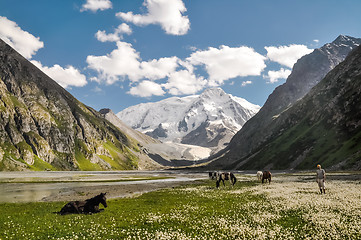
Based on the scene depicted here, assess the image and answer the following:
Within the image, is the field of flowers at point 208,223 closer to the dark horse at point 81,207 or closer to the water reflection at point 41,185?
the dark horse at point 81,207

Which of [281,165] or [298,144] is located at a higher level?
[298,144]

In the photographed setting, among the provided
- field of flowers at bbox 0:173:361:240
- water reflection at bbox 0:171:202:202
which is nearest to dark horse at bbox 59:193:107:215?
field of flowers at bbox 0:173:361:240

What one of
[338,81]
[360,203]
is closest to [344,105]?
[338,81]

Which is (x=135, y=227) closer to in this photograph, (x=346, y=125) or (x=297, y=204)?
(x=297, y=204)

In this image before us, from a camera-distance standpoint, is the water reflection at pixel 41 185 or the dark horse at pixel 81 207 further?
the water reflection at pixel 41 185

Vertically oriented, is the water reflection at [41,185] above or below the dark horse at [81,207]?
below

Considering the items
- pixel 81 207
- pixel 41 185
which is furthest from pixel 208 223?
pixel 41 185

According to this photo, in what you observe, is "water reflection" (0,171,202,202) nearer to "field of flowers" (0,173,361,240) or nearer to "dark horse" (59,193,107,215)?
"dark horse" (59,193,107,215)

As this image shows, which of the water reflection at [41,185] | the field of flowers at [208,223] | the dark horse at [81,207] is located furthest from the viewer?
the water reflection at [41,185]

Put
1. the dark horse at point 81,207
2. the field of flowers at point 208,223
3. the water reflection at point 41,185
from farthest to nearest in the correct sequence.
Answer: the water reflection at point 41,185, the dark horse at point 81,207, the field of flowers at point 208,223

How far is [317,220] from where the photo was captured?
729 inches

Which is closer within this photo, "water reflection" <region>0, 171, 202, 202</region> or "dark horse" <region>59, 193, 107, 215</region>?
"dark horse" <region>59, 193, 107, 215</region>

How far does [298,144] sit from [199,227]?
18372 centimetres

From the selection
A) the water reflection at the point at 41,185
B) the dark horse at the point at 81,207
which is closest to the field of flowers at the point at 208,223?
the dark horse at the point at 81,207
